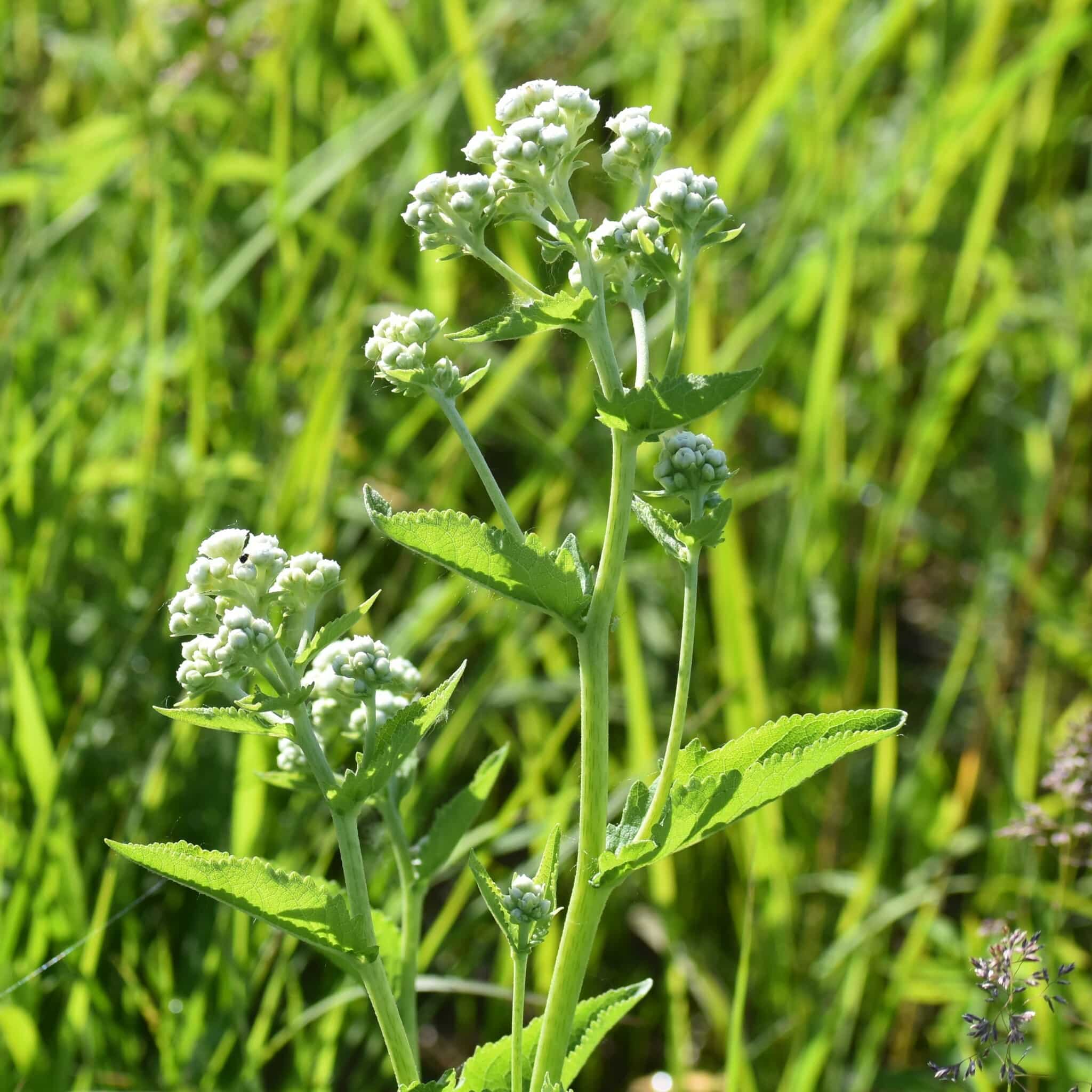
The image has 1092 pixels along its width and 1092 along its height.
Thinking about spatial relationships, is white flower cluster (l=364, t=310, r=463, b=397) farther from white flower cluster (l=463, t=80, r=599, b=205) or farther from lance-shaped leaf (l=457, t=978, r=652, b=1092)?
lance-shaped leaf (l=457, t=978, r=652, b=1092)

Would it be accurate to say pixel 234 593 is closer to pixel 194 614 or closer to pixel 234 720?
Answer: pixel 194 614

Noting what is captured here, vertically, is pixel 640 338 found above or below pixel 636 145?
below

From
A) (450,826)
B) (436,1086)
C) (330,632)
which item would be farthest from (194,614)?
(436,1086)

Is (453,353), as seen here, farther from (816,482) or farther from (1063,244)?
(1063,244)

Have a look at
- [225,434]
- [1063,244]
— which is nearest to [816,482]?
[1063,244]

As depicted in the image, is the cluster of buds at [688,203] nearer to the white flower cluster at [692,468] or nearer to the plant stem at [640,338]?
the plant stem at [640,338]

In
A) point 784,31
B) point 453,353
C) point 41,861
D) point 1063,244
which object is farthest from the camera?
point 784,31

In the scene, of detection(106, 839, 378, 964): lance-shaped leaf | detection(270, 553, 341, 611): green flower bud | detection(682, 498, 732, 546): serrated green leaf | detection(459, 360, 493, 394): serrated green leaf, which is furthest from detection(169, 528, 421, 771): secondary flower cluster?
detection(682, 498, 732, 546): serrated green leaf
